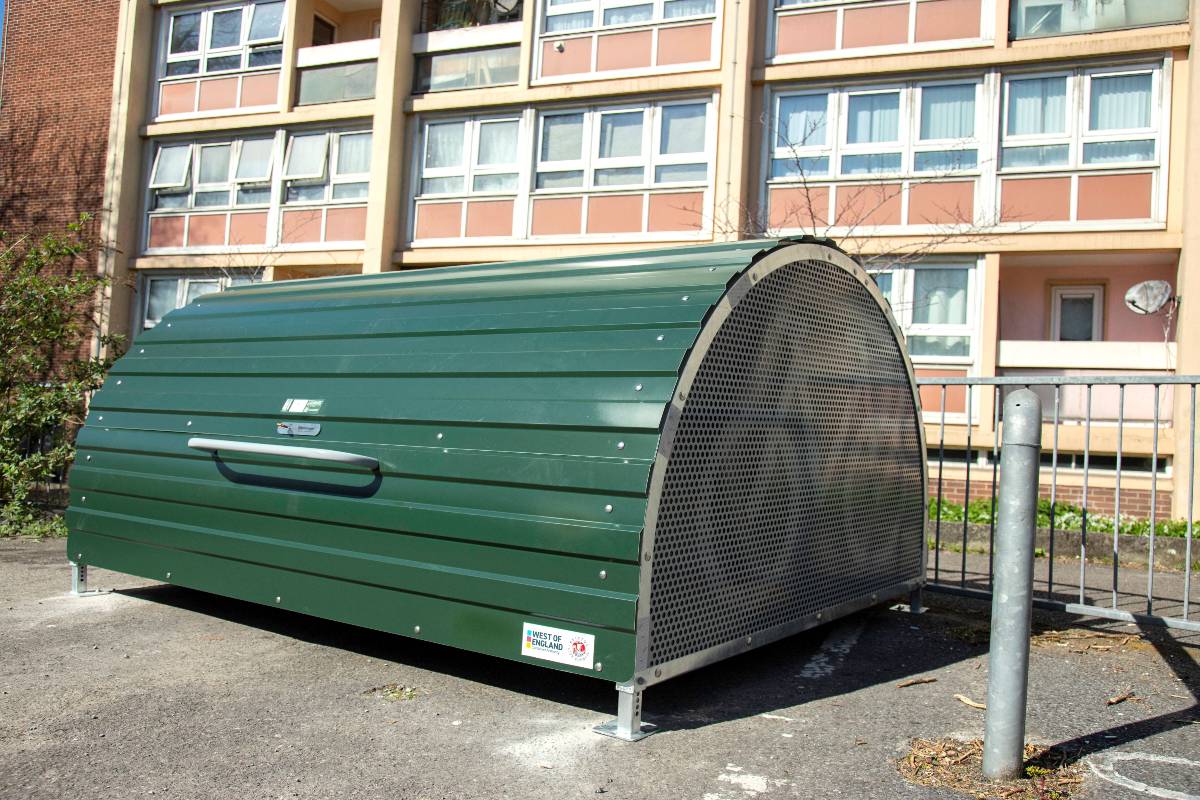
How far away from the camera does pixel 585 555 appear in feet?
13.0

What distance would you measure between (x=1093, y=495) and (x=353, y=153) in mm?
13330

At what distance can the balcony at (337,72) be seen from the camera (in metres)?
17.7

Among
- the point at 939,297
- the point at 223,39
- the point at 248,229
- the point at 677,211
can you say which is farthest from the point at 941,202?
the point at 223,39

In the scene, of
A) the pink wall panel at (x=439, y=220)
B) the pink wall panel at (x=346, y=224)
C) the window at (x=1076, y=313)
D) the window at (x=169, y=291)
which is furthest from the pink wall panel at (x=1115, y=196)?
the window at (x=169, y=291)

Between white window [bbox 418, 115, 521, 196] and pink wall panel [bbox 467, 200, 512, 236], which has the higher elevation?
white window [bbox 418, 115, 521, 196]

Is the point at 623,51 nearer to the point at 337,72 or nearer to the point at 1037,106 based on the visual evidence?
the point at 337,72

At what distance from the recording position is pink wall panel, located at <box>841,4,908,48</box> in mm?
14188

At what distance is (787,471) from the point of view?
477 centimetres

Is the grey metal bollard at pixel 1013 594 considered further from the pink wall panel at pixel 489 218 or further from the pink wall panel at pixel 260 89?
the pink wall panel at pixel 260 89

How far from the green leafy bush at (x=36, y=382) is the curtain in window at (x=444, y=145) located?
690 cm

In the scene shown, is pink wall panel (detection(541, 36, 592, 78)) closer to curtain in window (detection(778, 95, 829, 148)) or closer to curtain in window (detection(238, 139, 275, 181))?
curtain in window (detection(778, 95, 829, 148))

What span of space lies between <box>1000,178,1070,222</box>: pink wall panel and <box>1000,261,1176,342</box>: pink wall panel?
1.04 metres

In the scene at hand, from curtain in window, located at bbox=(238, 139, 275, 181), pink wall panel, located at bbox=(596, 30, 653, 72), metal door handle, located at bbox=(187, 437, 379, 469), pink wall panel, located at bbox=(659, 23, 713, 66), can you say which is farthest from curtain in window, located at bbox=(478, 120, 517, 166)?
metal door handle, located at bbox=(187, 437, 379, 469)

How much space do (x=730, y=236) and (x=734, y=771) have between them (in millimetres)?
11608
